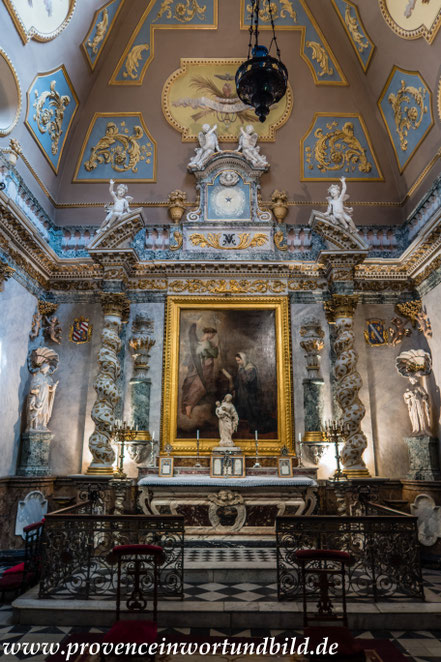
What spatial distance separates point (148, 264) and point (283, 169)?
437cm

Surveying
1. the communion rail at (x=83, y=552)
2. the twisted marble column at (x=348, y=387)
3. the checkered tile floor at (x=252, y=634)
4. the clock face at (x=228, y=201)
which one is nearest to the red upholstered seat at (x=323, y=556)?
the checkered tile floor at (x=252, y=634)

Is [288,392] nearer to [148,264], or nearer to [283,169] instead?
[148,264]

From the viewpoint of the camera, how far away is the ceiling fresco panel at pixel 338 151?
12.4m

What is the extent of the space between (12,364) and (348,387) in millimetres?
7035

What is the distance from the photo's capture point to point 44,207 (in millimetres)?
11539

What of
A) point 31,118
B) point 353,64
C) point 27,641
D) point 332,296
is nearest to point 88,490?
point 27,641

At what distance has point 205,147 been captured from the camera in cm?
1218

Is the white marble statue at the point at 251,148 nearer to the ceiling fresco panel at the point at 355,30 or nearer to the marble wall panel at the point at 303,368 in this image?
the ceiling fresco panel at the point at 355,30

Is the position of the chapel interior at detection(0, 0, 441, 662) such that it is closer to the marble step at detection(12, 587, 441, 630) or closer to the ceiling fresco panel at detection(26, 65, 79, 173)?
the ceiling fresco panel at detection(26, 65, 79, 173)

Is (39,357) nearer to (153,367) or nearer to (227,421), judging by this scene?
(153,367)

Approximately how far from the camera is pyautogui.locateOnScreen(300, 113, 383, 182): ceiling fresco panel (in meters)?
12.4

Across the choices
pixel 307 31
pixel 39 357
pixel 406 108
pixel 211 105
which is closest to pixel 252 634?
pixel 39 357

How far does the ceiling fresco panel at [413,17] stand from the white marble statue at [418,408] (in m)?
6.90

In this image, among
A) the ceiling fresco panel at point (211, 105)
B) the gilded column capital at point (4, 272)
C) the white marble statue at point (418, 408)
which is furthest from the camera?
the ceiling fresco panel at point (211, 105)
